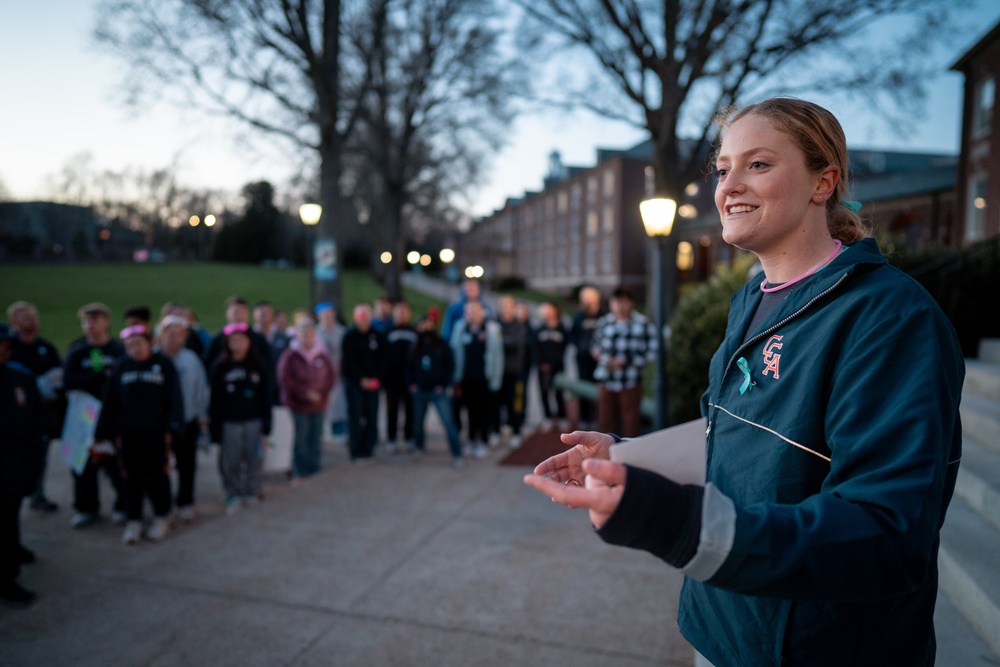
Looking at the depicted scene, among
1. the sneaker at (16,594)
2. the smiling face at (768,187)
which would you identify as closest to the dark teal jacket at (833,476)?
the smiling face at (768,187)

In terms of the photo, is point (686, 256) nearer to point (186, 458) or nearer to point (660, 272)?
point (660, 272)

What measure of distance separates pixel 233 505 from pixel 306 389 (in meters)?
1.59

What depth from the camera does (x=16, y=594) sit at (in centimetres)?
427

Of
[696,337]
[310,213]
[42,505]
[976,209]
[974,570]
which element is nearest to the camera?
[974,570]

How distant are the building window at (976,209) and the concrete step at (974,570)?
21.5 meters

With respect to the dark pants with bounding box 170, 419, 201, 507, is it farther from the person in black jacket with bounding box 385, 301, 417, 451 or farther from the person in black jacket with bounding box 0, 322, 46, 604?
the person in black jacket with bounding box 385, 301, 417, 451

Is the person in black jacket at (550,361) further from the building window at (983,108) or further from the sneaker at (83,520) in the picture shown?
the building window at (983,108)

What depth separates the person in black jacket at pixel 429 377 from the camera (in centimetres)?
799

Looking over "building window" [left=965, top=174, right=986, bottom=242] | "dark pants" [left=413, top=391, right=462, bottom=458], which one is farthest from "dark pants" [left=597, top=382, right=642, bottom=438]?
"building window" [left=965, top=174, right=986, bottom=242]

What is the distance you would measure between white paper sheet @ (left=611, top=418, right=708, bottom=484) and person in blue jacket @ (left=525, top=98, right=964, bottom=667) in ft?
0.20

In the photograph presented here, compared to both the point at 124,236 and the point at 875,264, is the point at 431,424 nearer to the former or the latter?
the point at 875,264

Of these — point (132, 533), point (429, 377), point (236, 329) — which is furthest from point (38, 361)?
point (429, 377)

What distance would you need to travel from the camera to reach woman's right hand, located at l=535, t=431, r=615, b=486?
133 centimetres

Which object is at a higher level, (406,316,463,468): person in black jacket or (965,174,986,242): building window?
(965,174,986,242): building window
